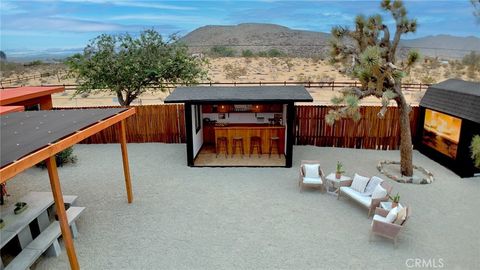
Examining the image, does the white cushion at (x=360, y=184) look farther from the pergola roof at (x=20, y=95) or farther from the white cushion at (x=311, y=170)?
the pergola roof at (x=20, y=95)

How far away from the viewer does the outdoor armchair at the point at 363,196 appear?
7.83m

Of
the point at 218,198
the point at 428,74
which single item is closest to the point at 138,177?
the point at 218,198

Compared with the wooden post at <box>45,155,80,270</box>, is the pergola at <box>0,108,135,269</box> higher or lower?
higher

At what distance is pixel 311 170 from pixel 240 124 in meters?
4.55

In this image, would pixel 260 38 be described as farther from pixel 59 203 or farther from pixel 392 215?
pixel 59 203

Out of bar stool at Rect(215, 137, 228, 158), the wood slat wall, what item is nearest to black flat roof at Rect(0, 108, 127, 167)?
bar stool at Rect(215, 137, 228, 158)

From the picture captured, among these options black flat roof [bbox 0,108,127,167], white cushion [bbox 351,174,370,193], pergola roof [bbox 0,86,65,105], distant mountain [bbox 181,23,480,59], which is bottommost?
white cushion [bbox 351,174,370,193]

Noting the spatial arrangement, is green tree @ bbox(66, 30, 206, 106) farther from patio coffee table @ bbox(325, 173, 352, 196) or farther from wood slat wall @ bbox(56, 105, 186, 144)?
patio coffee table @ bbox(325, 173, 352, 196)

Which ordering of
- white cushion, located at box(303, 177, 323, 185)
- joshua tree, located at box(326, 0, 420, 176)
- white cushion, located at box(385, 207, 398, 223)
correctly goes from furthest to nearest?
joshua tree, located at box(326, 0, 420, 176) < white cushion, located at box(303, 177, 323, 185) < white cushion, located at box(385, 207, 398, 223)

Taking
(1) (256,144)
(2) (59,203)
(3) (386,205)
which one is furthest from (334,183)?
(2) (59,203)

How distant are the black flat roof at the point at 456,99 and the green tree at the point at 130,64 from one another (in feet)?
36.1

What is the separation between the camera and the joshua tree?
9.94 metres

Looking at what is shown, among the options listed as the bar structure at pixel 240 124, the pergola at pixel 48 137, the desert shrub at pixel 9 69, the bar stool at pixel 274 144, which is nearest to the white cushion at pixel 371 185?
the bar structure at pixel 240 124

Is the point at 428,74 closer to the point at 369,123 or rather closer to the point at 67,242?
the point at 369,123
